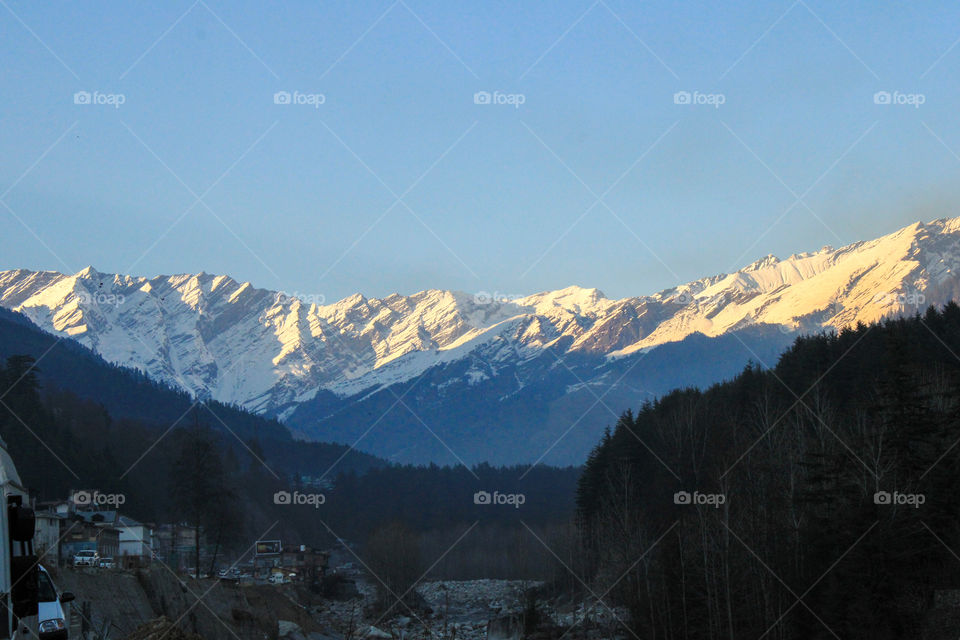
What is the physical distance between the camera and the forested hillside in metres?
47.5

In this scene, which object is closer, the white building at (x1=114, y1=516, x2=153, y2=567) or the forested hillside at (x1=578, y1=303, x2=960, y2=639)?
the forested hillside at (x1=578, y1=303, x2=960, y2=639)

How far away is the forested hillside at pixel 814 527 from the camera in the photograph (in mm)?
47531

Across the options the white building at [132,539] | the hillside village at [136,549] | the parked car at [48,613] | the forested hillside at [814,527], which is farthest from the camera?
the white building at [132,539]

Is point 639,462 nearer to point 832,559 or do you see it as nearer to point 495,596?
point 495,596

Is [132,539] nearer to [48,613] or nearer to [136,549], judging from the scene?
[136,549]

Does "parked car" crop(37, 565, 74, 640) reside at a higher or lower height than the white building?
lower

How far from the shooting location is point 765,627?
51.6 meters

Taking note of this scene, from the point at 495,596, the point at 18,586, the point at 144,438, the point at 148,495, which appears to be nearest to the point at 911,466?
the point at 18,586

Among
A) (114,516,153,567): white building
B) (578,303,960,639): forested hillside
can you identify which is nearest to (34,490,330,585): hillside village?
(114,516,153,567): white building

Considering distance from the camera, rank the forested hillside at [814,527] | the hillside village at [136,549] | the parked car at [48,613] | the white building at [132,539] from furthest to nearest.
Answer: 1. the white building at [132,539]
2. the hillside village at [136,549]
3. the forested hillside at [814,527]
4. the parked car at [48,613]

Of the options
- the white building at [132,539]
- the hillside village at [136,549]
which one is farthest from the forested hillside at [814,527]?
the white building at [132,539]

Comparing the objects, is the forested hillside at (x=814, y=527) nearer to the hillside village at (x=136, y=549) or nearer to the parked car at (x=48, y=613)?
the hillside village at (x=136, y=549)

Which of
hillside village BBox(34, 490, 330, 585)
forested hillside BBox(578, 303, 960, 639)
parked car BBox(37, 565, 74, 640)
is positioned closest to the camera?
parked car BBox(37, 565, 74, 640)

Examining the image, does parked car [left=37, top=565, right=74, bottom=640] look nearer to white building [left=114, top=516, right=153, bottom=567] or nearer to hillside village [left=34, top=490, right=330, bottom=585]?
hillside village [left=34, top=490, right=330, bottom=585]
